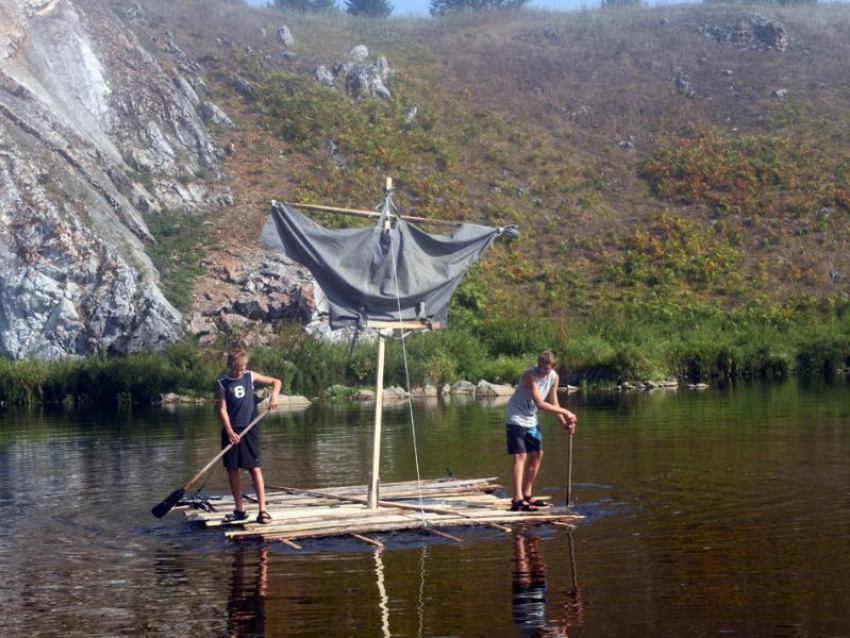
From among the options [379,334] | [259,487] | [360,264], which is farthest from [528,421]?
[259,487]

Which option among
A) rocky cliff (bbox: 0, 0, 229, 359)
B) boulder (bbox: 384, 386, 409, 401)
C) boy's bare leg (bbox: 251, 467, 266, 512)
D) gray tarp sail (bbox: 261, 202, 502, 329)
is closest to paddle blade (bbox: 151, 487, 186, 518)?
boy's bare leg (bbox: 251, 467, 266, 512)

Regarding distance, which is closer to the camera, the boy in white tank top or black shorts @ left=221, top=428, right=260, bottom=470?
black shorts @ left=221, top=428, right=260, bottom=470

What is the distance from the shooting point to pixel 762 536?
13.2 meters

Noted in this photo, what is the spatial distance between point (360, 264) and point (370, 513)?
318 cm

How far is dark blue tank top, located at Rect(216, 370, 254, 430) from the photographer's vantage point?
1480 cm

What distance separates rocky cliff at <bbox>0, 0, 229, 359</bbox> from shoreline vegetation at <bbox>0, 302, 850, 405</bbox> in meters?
2.00

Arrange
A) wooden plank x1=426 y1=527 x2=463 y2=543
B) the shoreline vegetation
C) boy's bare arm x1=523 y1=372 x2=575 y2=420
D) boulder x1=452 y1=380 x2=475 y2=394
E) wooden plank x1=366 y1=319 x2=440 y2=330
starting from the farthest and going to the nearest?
the shoreline vegetation < boulder x1=452 y1=380 x2=475 y2=394 < wooden plank x1=366 y1=319 x2=440 y2=330 < boy's bare arm x1=523 y1=372 x2=575 y2=420 < wooden plank x1=426 y1=527 x2=463 y2=543

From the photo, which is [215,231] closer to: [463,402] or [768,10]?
[463,402]

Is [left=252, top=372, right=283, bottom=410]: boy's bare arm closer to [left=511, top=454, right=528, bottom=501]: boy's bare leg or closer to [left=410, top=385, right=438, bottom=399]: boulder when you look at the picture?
[left=511, top=454, right=528, bottom=501]: boy's bare leg

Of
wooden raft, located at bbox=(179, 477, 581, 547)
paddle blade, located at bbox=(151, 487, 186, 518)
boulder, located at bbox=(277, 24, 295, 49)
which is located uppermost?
boulder, located at bbox=(277, 24, 295, 49)

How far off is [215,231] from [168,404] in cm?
1457

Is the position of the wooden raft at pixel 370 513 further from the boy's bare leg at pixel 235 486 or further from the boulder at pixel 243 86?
the boulder at pixel 243 86

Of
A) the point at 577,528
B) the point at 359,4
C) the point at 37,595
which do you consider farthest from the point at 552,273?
the point at 359,4

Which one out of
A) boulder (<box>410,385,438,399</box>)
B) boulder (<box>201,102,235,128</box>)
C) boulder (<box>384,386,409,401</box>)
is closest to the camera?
boulder (<box>384,386,409,401</box>)
